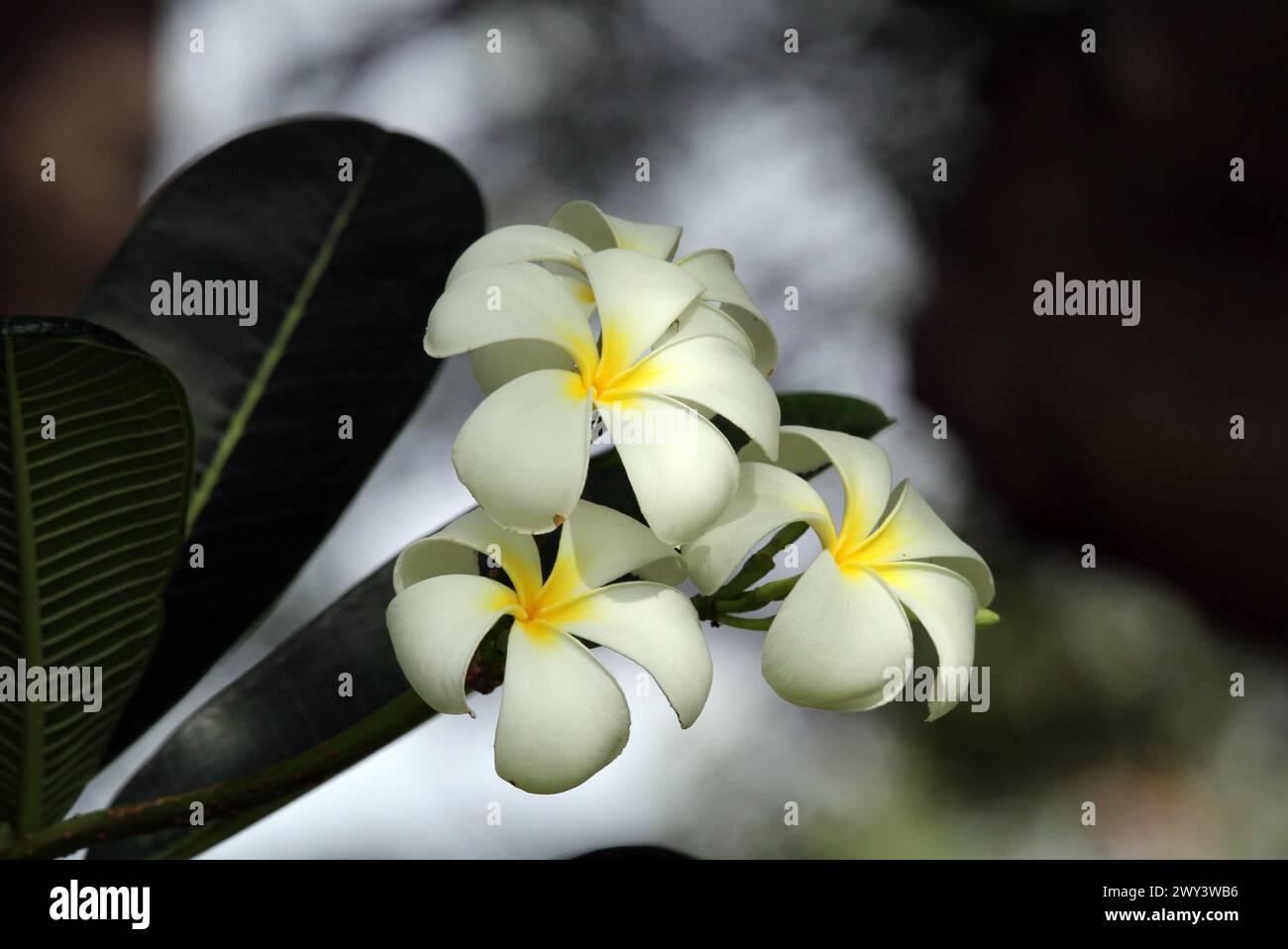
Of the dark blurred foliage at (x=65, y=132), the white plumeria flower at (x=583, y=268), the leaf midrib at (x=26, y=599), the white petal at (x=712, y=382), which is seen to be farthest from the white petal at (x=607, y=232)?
the dark blurred foliage at (x=65, y=132)

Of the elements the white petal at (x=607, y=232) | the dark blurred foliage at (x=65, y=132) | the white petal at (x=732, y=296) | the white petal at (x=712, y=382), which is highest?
the dark blurred foliage at (x=65, y=132)

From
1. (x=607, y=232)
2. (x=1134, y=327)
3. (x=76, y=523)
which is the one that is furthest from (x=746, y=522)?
(x=1134, y=327)

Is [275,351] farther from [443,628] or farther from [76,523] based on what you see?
[443,628]

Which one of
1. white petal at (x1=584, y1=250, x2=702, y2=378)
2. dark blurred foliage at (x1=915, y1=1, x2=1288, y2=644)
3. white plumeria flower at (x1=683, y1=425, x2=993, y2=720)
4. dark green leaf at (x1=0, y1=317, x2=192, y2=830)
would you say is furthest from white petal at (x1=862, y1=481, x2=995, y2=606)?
dark blurred foliage at (x1=915, y1=1, x2=1288, y2=644)

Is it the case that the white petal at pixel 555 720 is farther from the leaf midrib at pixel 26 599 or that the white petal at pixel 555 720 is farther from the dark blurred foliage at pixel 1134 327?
the dark blurred foliage at pixel 1134 327

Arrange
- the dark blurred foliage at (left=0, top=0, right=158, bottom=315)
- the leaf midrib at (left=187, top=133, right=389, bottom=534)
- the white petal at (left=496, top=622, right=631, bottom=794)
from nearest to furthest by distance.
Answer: the white petal at (left=496, top=622, right=631, bottom=794) → the leaf midrib at (left=187, top=133, right=389, bottom=534) → the dark blurred foliage at (left=0, top=0, right=158, bottom=315)

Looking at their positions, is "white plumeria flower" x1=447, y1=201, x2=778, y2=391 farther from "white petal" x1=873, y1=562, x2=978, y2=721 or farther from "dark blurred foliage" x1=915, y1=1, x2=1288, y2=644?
"dark blurred foliage" x1=915, y1=1, x2=1288, y2=644

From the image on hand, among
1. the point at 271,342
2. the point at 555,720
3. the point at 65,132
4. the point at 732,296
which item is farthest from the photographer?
the point at 65,132

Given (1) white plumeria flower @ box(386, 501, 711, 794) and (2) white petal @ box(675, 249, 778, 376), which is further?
(2) white petal @ box(675, 249, 778, 376)
